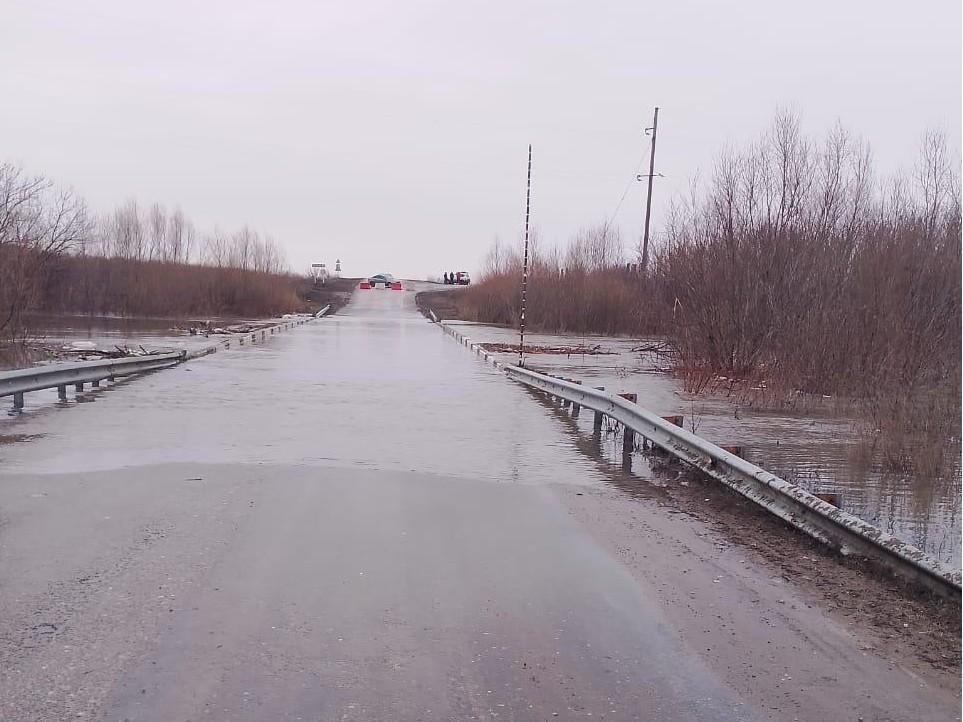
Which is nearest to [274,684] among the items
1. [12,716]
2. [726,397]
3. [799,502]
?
[12,716]

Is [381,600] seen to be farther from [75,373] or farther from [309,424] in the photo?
[75,373]

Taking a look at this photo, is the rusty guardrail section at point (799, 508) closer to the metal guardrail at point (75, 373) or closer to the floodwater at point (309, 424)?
the floodwater at point (309, 424)

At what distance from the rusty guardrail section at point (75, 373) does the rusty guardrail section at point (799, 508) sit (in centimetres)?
792

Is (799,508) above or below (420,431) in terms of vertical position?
above

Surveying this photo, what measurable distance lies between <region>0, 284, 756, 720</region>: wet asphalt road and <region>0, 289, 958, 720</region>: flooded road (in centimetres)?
2

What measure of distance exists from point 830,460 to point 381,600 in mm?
6652

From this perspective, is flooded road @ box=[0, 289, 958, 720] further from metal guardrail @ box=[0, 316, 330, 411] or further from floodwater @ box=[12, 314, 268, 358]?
floodwater @ box=[12, 314, 268, 358]

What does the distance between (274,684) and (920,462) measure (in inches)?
293

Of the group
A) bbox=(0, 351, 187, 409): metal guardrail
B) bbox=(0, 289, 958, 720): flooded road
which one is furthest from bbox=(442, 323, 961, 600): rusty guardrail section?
bbox=(0, 351, 187, 409): metal guardrail

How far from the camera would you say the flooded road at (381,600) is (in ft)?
13.1

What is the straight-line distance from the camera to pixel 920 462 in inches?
366

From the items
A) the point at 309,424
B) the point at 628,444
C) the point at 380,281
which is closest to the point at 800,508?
the point at 628,444

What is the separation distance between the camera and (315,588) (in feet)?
17.7

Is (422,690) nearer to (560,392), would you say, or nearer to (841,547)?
(841,547)
